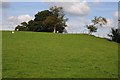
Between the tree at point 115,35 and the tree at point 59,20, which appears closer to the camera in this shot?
the tree at point 115,35

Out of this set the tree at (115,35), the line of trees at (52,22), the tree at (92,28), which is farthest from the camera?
the line of trees at (52,22)

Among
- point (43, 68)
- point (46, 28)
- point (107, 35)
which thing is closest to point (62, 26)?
point (46, 28)

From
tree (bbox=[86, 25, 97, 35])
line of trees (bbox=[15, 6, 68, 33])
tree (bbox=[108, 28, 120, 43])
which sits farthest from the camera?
line of trees (bbox=[15, 6, 68, 33])

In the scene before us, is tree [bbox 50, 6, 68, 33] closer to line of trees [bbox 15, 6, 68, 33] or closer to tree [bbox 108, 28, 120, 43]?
line of trees [bbox 15, 6, 68, 33]

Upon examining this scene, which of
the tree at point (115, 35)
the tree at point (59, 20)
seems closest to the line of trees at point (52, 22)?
the tree at point (59, 20)

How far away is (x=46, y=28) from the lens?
346 ft

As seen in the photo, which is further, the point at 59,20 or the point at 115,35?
the point at 59,20

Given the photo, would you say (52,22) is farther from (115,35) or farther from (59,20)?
(115,35)

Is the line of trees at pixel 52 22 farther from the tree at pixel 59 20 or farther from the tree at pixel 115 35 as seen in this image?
the tree at pixel 115 35

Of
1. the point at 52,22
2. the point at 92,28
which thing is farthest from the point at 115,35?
the point at 52,22

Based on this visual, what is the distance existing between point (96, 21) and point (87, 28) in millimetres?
4138

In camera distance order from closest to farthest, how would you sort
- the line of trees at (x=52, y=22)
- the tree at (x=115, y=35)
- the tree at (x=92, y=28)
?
the tree at (x=115, y=35)
the tree at (x=92, y=28)
the line of trees at (x=52, y=22)

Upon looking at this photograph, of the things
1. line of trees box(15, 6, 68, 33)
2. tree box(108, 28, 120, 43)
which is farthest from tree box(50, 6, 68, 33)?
tree box(108, 28, 120, 43)

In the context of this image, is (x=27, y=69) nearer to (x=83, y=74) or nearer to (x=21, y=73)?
(x=21, y=73)
